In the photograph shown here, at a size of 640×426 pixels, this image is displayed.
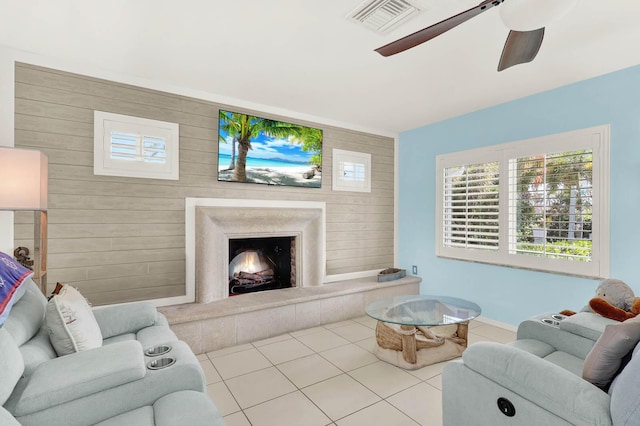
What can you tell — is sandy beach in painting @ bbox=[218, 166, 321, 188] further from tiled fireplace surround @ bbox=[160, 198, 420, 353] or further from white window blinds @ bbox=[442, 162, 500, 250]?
white window blinds @ bbox=[442, 162, 500, 250]

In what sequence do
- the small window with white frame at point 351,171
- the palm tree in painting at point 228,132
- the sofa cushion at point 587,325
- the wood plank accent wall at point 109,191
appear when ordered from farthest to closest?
the small window with white frame at point 351,171 < the palm tree in painting at point 228,132 < the wood plank accent wall at point 109,191 < the sofa cushion at point 587,325

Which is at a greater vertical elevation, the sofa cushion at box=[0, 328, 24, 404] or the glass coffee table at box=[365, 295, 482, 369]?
the sofa cushion at box=[0, 328, 24, 404]

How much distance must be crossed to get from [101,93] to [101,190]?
868 millimetres

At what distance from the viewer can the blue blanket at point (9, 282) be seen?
1.45 metres

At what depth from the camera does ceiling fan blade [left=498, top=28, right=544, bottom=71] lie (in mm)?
1736

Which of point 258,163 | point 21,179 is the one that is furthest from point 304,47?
point 21,179

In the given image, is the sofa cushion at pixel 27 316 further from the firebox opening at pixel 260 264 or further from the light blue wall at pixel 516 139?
the light blue wall at pixel 516 139

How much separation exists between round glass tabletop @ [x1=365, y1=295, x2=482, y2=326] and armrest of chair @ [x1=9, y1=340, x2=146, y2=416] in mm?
1858

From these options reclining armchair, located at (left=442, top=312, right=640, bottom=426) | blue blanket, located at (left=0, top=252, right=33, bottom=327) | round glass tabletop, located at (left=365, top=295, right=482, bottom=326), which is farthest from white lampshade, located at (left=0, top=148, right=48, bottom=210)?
reclining armchair, located at (left=442, top=312, right=640, bottom=426)

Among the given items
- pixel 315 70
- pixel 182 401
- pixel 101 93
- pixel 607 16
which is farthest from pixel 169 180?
pixel 607 16

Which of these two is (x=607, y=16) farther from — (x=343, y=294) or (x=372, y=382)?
(x=343, y=294)

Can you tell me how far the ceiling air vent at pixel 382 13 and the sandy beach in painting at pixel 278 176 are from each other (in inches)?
78.1

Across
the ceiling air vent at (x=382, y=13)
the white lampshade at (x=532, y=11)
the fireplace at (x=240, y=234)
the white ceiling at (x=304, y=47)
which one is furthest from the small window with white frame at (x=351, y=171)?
the white lampshade at (x=532, y=11)

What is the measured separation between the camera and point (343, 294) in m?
3.90
